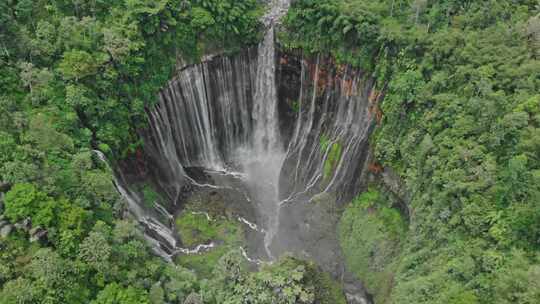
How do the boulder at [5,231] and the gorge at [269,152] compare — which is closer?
the boulder at [5,231]

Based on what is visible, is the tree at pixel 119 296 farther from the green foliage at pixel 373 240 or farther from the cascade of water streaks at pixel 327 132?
the cascade of water streaks at pixel 327 132

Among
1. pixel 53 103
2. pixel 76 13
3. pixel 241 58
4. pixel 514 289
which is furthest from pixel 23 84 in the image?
pixel 514 289

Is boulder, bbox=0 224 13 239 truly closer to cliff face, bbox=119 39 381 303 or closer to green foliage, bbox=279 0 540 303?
cliff face, bbox=119 39 381 303

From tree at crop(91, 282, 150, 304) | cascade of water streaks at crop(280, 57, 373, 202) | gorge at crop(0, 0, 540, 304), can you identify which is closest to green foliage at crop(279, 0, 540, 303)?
gorge at crop(0, 0, 540, 304)

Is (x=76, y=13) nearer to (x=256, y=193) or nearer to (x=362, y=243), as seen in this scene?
(x=256, y=193)

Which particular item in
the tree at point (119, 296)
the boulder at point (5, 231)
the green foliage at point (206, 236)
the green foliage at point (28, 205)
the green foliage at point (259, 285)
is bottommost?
the green foliage at point (206, 236)

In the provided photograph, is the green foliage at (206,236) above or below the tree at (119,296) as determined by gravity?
below

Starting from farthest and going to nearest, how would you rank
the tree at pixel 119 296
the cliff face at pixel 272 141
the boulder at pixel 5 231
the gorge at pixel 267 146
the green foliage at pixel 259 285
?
the cliff face at pixel 272 141 < the gorge at pixel 267 146 < the green foliage at pixel 259 285 < the tree at pixel 119 296 < the boulder at pixel 5 231

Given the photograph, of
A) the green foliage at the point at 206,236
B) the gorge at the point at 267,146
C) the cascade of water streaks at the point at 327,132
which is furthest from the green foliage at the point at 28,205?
the cascade of water streaks at the point at 327,132

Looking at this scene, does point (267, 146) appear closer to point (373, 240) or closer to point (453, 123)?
point (373, 240)
